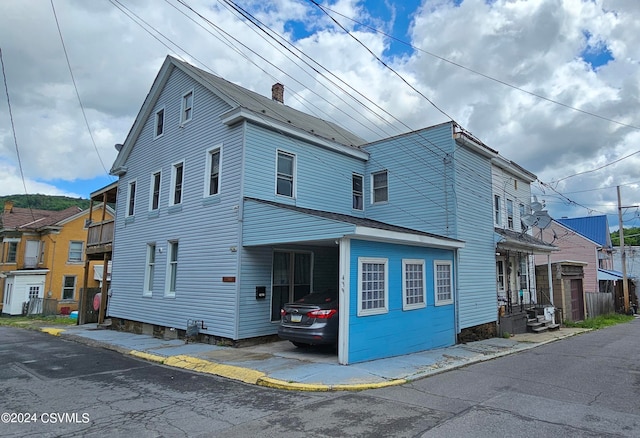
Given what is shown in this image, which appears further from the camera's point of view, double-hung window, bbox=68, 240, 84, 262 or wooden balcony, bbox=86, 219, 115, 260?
double-hung window, bbox=68, 240, 84, 262

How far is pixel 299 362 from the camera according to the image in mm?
9023

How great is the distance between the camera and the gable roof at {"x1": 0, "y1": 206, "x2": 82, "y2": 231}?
32150 mm

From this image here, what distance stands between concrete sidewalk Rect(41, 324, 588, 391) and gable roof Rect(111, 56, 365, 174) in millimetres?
6700

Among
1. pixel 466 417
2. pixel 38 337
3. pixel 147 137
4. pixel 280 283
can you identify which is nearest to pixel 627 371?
pixel 466 417

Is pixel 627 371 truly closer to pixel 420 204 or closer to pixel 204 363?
pixel 420 204

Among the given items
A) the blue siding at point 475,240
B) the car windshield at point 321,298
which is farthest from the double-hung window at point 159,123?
the blue siding at point 475,240

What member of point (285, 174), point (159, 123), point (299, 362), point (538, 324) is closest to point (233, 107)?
point (285, 174)

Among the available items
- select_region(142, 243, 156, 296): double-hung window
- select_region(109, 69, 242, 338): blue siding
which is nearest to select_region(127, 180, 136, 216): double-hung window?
select_region(109, 69, 242, 338): blue siding

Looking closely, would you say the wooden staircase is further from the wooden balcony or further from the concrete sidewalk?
the wooden balcony

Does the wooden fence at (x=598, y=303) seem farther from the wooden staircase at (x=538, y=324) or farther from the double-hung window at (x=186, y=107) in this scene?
the double-hung window at (x=186, y=107)

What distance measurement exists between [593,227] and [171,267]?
121 feet

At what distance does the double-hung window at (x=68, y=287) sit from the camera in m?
32.6

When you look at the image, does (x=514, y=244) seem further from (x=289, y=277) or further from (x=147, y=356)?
(x=147, y=356)

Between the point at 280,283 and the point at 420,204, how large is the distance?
18.8 ft
